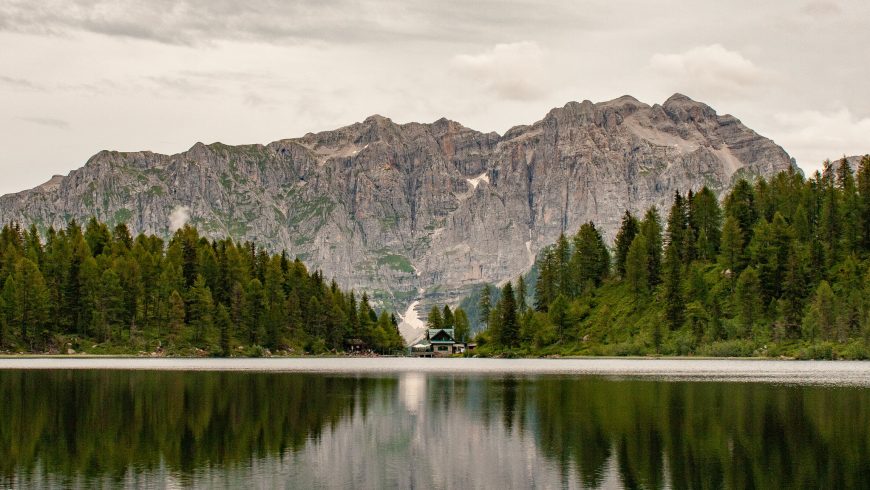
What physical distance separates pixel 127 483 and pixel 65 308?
166 m

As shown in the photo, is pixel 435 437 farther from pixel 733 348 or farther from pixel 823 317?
pixel 733 348

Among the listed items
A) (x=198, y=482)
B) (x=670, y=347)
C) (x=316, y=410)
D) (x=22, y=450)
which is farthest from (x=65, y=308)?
(x=198, y=482)

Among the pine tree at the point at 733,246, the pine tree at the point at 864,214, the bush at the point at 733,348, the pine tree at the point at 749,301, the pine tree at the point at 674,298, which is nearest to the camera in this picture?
the bush at the point at 733,348

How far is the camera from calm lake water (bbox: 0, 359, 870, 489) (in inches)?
1629

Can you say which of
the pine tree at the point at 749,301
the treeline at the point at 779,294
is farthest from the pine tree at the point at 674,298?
the pine tree at the point at 749,301

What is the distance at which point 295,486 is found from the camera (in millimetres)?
38906

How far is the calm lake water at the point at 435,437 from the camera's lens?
1629 inches

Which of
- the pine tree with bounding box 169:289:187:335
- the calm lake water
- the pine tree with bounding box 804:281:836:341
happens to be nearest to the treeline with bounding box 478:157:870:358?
the pine tree with bounding box 804:281:836:341

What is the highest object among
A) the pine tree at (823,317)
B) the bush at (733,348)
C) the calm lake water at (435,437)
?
the pine tree at (823,317)

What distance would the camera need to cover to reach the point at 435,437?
183 ft

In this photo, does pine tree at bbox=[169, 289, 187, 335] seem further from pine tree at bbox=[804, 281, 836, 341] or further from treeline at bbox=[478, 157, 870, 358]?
pine tree at bbox=[804, 281, 836, 341]

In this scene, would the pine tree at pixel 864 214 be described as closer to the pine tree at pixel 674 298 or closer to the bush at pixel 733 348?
the bush at pixel 733 348

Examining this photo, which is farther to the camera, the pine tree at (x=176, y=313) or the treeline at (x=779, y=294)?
the pine tree at (x=176, y=313)

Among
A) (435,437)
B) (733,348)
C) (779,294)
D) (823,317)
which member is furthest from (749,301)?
(435,437)
